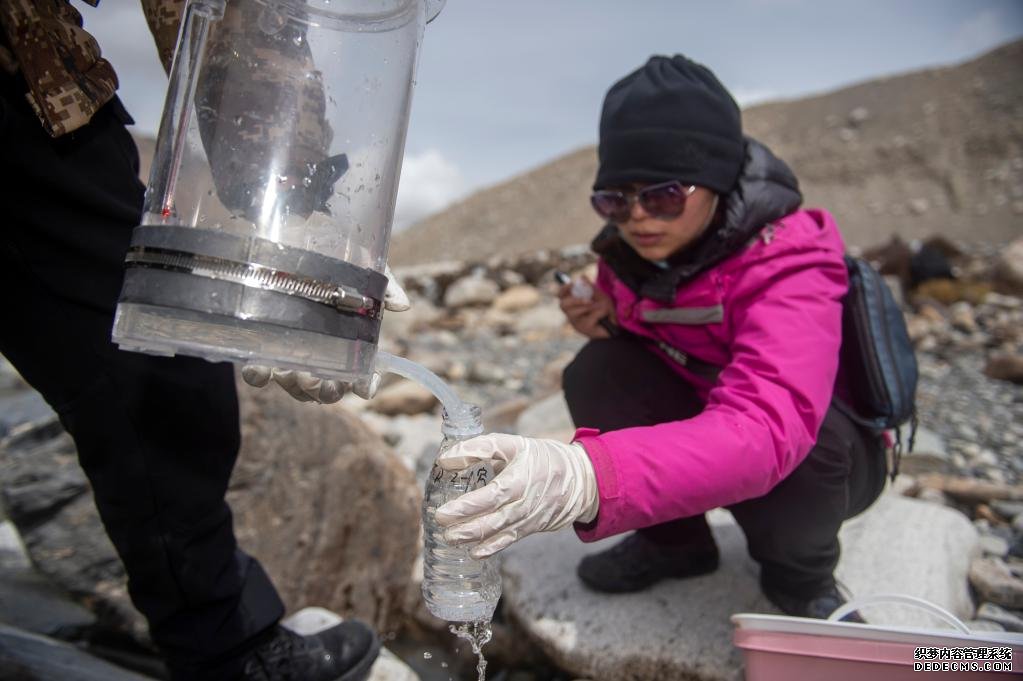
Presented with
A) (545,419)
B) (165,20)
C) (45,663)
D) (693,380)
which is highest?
(165,20)

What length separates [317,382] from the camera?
4.40 feet

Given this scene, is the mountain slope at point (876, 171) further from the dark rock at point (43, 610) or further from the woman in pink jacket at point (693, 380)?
the dark rock at point (43, 610)

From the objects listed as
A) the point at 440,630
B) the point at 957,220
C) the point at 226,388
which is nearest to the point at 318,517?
the point at 440,630

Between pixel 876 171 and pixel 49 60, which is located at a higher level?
pixel 876 171

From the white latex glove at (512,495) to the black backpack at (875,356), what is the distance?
0.91 metres

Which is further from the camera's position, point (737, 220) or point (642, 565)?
point (642, 565)

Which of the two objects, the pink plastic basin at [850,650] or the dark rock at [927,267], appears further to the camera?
the dark rock at [927,267]

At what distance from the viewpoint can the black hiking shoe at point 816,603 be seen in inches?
70.1

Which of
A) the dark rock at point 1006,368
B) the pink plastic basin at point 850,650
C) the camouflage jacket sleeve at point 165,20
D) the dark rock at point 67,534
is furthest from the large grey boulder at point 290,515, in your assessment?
the dark rock at point 1006,368

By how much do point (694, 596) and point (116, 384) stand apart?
1.65 meters

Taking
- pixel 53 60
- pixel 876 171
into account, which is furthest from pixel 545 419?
pixel 876 171

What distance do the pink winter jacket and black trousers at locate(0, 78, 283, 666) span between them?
0.79 meters

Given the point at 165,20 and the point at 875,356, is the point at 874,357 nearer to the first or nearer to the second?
the point at 875,356

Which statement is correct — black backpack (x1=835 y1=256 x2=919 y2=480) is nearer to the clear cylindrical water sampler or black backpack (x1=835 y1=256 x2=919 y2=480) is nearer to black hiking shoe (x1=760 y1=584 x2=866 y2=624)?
black hiking shoe (x1=760 y1=584 x2=866 y2=624)
